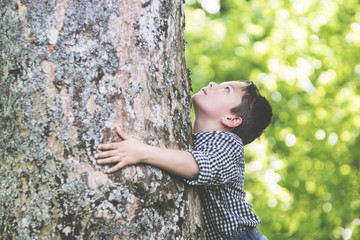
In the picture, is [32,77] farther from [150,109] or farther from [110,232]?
[110,232]

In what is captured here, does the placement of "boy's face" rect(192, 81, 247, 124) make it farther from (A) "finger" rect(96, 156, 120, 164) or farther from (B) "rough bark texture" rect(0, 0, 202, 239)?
(A) "finger" rect(96, 156, 120, 164)

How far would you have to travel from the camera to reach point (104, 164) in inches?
73.2

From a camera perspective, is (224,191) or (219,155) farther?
(224,191)

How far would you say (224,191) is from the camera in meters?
2.51

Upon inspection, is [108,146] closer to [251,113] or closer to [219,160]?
[219,160]

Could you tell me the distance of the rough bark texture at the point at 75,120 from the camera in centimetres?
180

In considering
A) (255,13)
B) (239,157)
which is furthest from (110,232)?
(255,13)

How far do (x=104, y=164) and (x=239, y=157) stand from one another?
914 millimetres

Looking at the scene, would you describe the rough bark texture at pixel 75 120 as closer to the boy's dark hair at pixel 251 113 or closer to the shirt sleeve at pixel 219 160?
the shirt sleeve at pixel 219 160

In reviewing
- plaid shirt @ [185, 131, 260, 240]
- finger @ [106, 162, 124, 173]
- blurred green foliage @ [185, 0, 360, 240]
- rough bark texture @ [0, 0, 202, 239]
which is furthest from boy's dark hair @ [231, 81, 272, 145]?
blurred green foliage @ [185, 0, 360, 240]

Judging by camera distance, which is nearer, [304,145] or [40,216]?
[40,216]

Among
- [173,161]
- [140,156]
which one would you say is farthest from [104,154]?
[173,161]

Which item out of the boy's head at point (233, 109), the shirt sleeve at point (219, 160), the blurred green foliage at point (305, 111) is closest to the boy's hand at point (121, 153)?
the shirt sleeve at point (219, 160)

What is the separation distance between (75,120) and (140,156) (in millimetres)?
305
